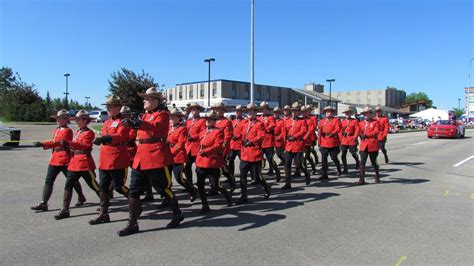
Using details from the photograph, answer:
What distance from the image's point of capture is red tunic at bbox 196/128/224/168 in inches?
272

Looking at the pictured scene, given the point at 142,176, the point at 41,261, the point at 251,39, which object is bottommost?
the point at 41,261

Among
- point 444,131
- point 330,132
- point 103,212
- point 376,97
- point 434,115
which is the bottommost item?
point 103,212

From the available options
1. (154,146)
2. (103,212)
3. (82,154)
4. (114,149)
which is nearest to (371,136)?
(154,146)

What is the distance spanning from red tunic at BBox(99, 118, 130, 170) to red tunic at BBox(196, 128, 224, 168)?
1413 mm

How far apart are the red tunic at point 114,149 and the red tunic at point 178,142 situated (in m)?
1.74

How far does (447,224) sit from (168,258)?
431cm

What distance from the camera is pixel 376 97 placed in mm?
117688

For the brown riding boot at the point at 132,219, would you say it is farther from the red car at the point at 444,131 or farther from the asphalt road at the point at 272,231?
the red car at the point at 444,131

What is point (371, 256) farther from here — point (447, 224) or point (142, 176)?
point (142, 176)

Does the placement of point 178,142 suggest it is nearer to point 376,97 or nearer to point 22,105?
point 22,105

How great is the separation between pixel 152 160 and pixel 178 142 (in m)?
2.22

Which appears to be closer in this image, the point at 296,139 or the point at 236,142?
the point at 296,139

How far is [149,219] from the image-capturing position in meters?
6.36

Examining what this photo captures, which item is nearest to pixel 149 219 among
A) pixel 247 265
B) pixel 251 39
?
pixel 247 265
